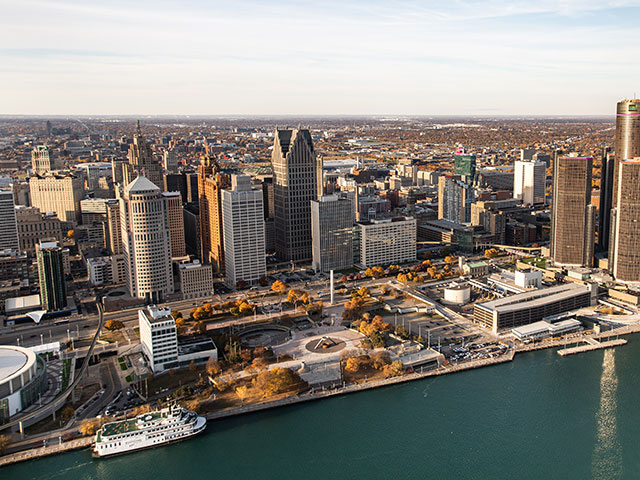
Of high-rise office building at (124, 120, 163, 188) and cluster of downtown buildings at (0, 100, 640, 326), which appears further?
high-rise office building at (124, 120, 163, 188)

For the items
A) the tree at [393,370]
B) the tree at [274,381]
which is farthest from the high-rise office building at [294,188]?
the tree at [274,381]

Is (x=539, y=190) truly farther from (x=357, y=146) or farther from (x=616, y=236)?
(x=357, y=146)

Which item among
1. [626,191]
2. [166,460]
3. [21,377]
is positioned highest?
[626,191]

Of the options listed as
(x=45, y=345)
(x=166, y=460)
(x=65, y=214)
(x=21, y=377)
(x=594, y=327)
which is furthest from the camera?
(x=65, y=214)

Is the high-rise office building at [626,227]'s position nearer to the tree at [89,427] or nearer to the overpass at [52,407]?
the overpass at [52,407]

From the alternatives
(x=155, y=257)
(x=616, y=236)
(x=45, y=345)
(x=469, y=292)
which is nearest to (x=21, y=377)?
(x=45, y=345)

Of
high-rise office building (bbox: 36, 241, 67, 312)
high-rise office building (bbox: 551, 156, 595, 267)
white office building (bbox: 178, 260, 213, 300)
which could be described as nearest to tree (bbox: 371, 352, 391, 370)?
white office building (bbox: 178, 260, 213, 300)

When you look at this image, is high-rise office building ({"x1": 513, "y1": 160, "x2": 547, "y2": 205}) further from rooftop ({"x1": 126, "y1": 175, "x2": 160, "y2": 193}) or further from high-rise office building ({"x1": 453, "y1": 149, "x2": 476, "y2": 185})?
rooftop ({"x1": 126, "y1": 175, "x2": 160, "y2": 193})
